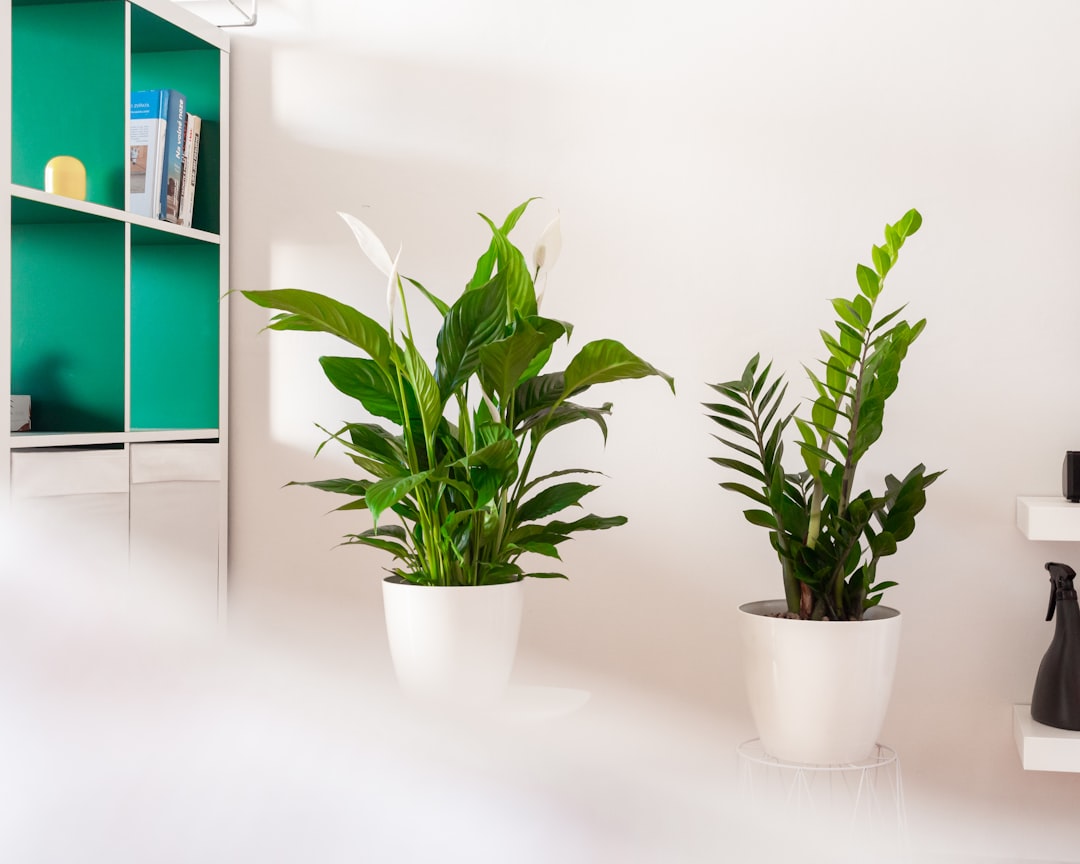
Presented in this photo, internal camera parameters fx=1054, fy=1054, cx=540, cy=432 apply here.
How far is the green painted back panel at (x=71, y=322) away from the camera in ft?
5.87

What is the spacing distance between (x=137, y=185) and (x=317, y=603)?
0.86m

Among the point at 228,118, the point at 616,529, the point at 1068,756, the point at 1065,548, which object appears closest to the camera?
the point at 1068,756

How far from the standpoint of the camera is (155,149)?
1932 millimetres

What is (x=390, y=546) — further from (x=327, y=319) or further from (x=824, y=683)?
(x=824, y=683)

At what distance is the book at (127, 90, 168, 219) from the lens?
1.92 meters

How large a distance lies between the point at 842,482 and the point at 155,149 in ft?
4.42

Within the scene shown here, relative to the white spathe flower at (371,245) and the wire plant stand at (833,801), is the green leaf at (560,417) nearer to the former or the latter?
the white spathe flower at (371,245)

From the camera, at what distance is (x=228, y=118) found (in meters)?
2.11

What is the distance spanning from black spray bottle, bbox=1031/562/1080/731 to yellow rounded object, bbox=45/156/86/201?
5.65 ft

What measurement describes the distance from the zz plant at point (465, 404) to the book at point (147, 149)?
0.52 meters

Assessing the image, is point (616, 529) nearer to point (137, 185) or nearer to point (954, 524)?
point (954, 524)

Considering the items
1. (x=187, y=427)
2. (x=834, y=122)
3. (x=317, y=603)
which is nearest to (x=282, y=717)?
(x=317, y=603)

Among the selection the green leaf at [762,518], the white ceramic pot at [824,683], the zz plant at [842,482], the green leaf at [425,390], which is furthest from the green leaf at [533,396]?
the white ceramic pot at [824,683]

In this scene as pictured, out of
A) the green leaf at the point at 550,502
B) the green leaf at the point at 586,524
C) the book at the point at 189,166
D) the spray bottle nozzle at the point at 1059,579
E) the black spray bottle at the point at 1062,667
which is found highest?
the book at the point at 189,166
